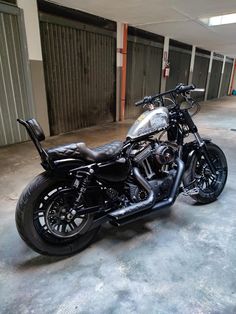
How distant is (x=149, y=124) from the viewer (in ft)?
5.95

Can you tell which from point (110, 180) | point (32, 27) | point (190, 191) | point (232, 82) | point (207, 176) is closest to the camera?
point (110, 180)

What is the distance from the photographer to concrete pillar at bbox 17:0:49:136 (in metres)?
3.68

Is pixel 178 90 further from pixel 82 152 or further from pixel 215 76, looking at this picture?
pixel 215 76

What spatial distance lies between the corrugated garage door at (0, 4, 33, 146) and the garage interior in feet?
0.05

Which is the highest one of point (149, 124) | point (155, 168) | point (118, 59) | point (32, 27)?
point (32, 27)

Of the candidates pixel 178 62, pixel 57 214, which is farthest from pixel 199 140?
pixel 178 62

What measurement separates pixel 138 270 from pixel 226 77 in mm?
16108

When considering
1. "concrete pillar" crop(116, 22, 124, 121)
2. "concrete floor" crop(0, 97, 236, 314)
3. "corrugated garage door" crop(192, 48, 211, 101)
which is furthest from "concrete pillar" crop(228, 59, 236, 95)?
"concrete floor" crop(0, 97, 236, 314)

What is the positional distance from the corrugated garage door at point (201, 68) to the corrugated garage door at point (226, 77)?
354cm

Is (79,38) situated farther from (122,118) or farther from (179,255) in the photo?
(179,255)

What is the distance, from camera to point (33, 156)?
11.7 feet

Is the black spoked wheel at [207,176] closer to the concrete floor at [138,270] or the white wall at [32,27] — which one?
the concrete floor at [138,270]

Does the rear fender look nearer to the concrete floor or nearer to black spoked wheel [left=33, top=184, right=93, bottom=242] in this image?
black spoked wheel [left=33, top=184, right=93, bottom=242]

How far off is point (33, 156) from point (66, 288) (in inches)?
100
